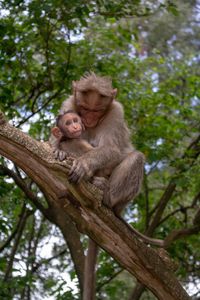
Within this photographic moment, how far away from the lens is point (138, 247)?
5.95 meters

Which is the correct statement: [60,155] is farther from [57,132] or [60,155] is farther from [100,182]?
[100,182]

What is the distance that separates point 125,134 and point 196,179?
209 centimetres

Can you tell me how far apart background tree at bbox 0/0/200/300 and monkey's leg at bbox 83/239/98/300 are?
1274 mm

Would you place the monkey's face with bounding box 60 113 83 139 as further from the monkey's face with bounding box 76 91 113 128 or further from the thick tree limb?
the thick tree limb

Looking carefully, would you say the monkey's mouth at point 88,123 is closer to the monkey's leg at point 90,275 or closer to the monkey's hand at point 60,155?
the monkey's hand at point 60,155

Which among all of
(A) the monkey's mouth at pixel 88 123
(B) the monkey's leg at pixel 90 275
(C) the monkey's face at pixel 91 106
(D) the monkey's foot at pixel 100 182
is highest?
(C) the monkey's face at pixel 91 106

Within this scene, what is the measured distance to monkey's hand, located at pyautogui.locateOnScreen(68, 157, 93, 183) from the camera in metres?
5.65

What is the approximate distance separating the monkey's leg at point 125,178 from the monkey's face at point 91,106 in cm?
57

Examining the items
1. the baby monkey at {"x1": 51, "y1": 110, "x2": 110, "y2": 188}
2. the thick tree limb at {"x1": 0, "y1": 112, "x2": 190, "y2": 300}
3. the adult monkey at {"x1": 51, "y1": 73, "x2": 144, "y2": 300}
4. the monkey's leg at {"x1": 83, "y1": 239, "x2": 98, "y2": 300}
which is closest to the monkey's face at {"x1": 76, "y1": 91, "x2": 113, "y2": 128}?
the adult monkey at {"x1": 51, "y1": 73, "x2": 144, "y2": 300}

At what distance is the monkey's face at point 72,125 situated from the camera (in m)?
6.28

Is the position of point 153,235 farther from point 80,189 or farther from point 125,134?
point 80,189

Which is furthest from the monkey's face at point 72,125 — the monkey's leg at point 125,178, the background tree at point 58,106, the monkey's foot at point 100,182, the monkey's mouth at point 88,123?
the background tree at point 58,106

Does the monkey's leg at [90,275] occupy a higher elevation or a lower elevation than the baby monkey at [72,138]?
lower

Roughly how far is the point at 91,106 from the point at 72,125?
461 millimetres
